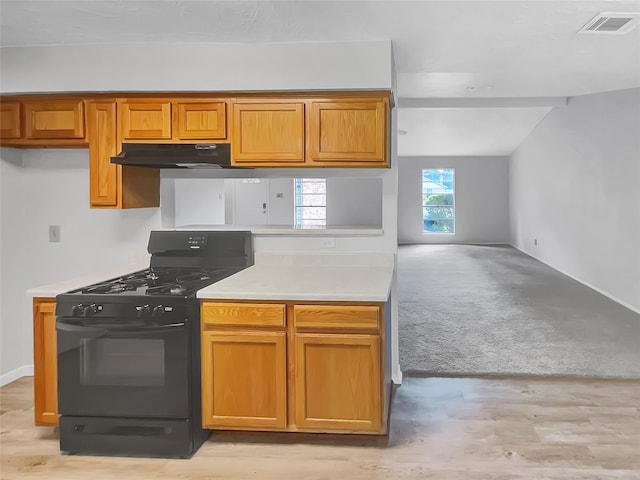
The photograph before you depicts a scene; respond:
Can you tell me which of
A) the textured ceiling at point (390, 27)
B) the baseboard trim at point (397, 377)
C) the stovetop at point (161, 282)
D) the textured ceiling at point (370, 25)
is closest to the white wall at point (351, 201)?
the textured ceiling at point (390, 27)

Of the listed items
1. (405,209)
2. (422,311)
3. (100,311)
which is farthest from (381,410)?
(405,209)

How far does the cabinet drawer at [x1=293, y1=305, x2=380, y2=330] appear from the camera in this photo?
304 centimetres

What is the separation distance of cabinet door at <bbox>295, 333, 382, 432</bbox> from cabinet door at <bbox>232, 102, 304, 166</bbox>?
3.92 feet

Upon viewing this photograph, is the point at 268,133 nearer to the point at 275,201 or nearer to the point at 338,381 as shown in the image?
the point at 338,381

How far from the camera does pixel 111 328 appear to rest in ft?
9.93

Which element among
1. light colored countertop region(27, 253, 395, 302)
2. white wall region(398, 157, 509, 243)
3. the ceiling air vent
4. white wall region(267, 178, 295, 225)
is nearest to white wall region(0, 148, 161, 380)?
light colored countertop region(27, 253, 395, 302)

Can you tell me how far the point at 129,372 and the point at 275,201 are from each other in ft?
23.2

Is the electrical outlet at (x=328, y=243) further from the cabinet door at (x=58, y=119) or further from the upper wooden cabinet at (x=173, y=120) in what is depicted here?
the cabinet door at (x=58, y=119)

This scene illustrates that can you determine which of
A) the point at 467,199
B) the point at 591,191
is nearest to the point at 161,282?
the point at 591,191

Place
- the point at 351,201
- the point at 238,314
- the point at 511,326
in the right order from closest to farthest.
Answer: the point at 238,314 < the point at 511,326 < the point at 351,201

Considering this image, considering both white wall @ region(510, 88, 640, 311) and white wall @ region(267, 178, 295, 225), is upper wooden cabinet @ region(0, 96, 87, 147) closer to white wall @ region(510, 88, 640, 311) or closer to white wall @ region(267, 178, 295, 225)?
white wall @ region(510, 88, 640, 311)

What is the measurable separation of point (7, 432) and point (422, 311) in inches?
175

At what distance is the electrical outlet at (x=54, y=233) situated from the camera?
4.32 m

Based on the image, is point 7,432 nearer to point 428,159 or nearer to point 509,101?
point 509,101
